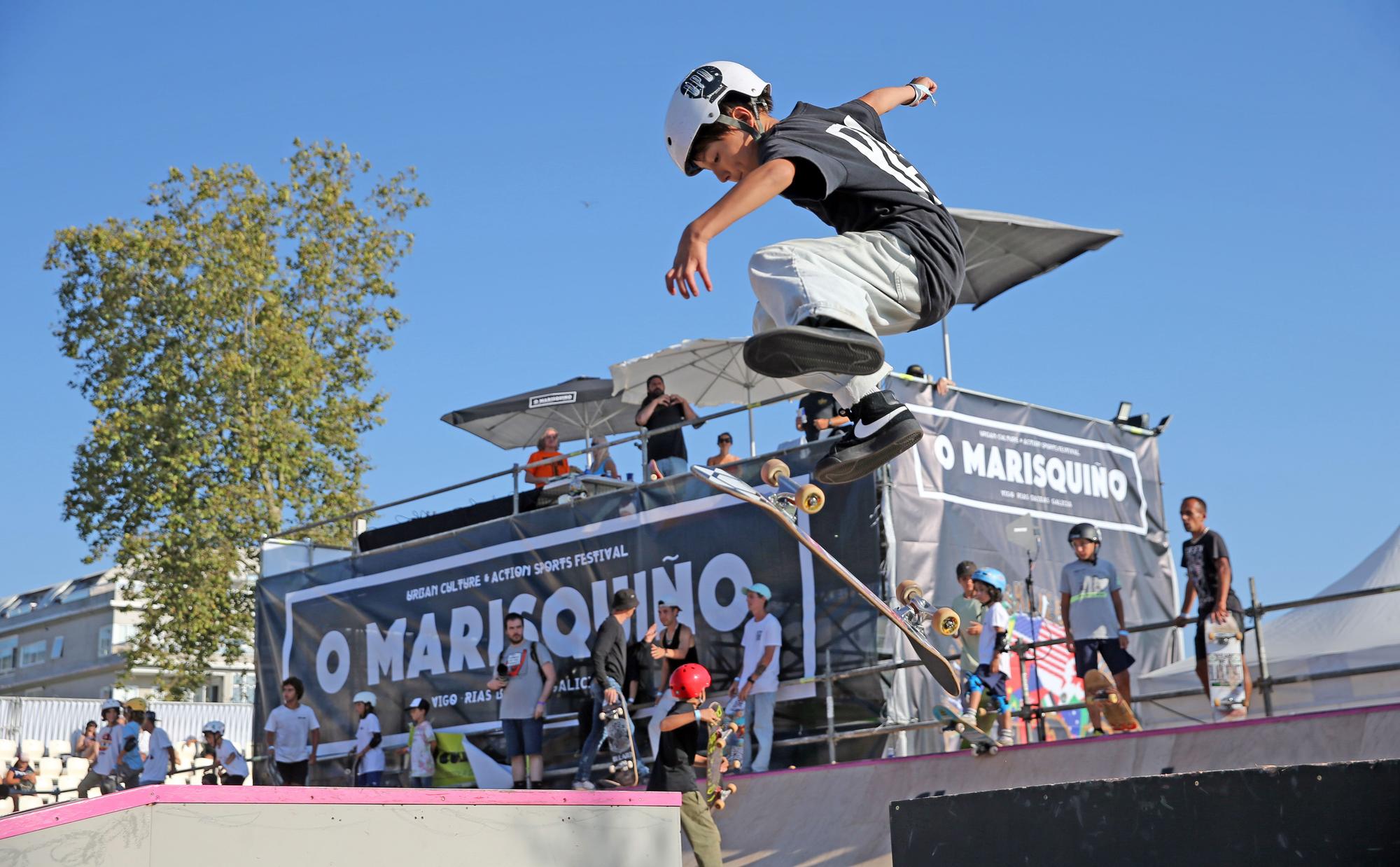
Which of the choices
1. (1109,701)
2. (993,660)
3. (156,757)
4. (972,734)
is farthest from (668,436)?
(156,757)

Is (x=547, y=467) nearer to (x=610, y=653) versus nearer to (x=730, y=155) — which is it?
(x=610, y=653)

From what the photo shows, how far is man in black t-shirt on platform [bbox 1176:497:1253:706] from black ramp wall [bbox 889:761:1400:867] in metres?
5.11

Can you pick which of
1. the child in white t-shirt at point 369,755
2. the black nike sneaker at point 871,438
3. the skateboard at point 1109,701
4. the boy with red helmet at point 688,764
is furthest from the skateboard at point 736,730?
the black nike sneaker at point 871,438

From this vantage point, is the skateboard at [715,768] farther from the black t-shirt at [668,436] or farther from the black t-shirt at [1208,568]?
the black t-shirt at [668,436]

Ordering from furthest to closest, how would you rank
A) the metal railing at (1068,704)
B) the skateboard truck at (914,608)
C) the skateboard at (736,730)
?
the skateboard at (736,730) < the metal railing at (1068,704) < the skateboard truck at (914,608)

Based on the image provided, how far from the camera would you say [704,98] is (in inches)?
193

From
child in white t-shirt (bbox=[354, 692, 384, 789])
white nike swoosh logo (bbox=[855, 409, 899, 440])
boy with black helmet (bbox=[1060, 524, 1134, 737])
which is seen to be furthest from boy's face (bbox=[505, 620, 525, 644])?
white nike swoosh logo (bbox=[855, 409, 899, 440])

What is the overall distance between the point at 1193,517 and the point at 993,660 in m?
1.68

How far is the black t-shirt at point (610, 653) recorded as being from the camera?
10.8 metres

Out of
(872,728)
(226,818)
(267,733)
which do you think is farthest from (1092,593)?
(267,733)

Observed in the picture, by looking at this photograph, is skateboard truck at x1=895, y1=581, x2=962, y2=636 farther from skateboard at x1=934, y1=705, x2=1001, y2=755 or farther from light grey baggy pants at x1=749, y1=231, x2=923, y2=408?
light grey baggy pants at x1=749, y1=231, x2=923, y2=408

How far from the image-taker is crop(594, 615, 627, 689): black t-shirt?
35.6 feet

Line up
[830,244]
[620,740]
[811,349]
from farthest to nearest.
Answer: [620,740] → [830,244] → [811,349]

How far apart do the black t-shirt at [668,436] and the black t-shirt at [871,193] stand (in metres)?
8.10
